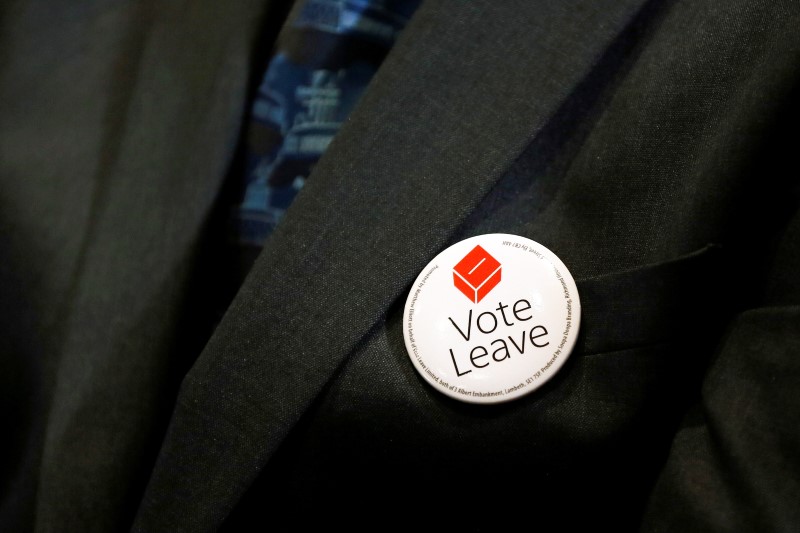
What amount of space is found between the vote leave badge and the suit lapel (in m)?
0.02

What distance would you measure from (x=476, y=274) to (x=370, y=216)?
0.31ft

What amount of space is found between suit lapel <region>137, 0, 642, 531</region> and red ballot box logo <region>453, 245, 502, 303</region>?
24mm

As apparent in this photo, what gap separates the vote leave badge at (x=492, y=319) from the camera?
0.42 metres

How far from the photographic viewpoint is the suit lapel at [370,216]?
464mm

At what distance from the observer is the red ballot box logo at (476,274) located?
434 mm

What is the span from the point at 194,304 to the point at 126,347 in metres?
0.07

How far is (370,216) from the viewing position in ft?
1.59

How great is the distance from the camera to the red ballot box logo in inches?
17.1

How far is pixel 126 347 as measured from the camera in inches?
24.7

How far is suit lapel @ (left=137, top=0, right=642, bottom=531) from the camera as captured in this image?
0.46m

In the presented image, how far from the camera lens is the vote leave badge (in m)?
0.42

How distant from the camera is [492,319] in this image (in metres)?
0.43

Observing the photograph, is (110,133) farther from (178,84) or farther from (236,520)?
(236,520)

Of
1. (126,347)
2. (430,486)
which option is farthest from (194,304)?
(430,486)
